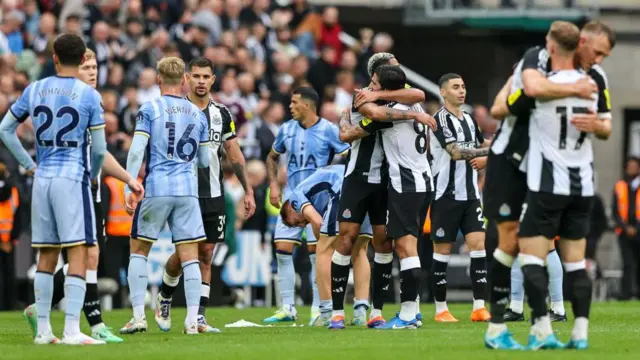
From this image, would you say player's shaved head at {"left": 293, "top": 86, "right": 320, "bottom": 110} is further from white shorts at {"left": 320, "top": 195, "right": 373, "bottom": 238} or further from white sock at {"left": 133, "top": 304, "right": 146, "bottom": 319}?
white sock at {"left": 133, "top": 304, "right": 146, "bottom": 319}

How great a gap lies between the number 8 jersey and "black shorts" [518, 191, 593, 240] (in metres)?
3.10

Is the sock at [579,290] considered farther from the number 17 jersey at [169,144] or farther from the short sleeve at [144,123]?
the short sleeve at [144,123]

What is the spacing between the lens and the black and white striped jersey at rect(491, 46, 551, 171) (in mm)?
10492

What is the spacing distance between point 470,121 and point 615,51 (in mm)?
15697

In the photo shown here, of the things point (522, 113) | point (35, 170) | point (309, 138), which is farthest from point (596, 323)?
point (35, 170)

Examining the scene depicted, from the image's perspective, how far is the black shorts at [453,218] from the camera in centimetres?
1639

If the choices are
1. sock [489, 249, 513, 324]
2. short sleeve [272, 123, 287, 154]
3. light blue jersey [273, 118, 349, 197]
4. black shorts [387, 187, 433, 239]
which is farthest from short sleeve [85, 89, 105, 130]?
short sleeve [272, 123, 287, 154]

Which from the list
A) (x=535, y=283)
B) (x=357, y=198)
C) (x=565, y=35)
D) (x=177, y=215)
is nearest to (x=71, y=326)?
(x=177, y=215)

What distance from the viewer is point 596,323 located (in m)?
15.0

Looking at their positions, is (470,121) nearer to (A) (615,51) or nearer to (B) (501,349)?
(B) (501,349)

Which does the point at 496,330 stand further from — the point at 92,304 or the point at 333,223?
the point at 333,223

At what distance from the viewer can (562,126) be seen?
10.4 metres

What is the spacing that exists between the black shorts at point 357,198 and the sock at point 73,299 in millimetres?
3321

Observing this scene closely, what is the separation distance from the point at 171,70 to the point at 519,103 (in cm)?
378
